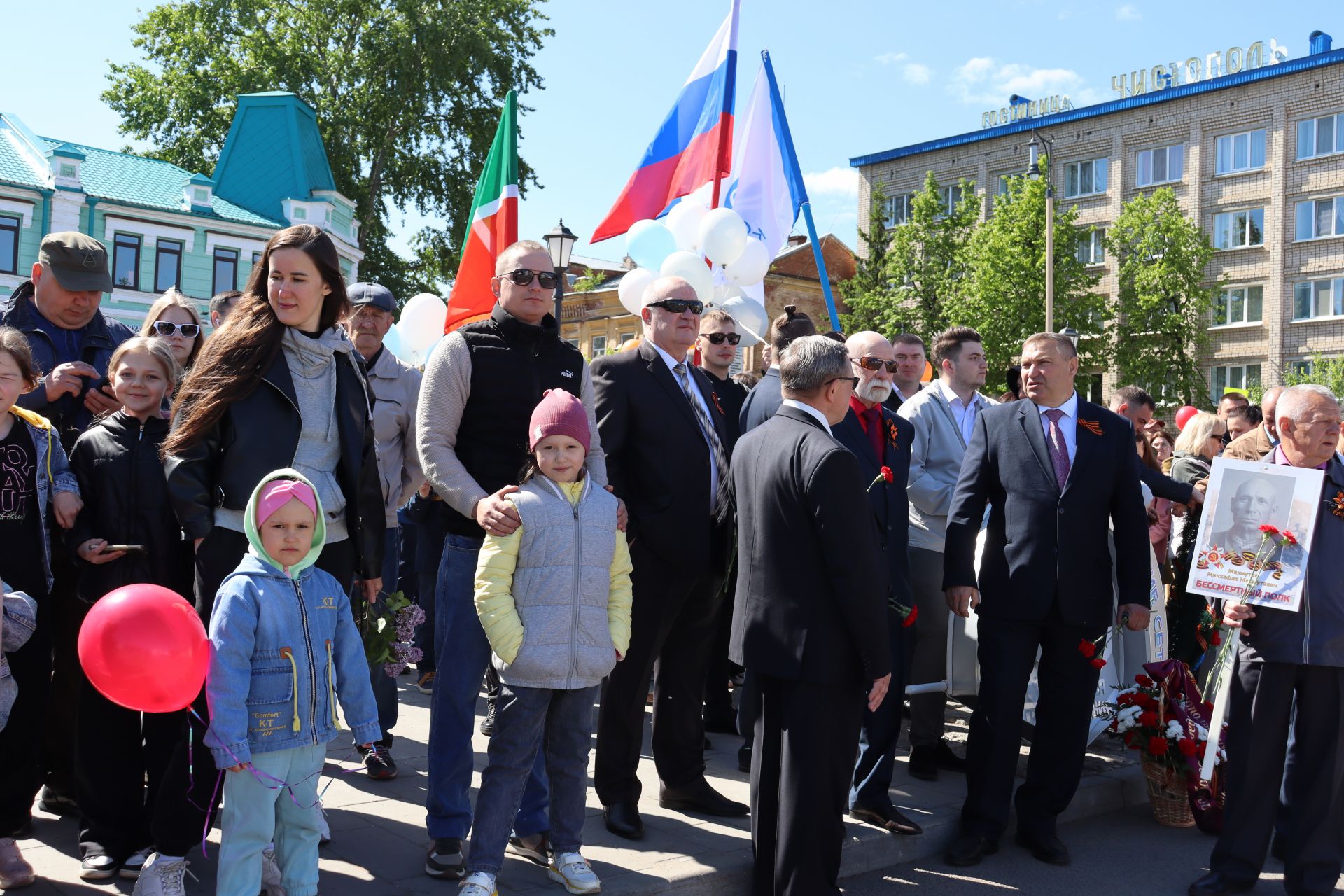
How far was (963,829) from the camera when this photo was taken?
17.8ft

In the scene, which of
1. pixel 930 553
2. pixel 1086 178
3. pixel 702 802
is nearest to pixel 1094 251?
pixel 1086 178

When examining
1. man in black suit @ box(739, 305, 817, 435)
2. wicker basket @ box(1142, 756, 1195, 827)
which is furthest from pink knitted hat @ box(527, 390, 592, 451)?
wicker basket @ box(1142, 756, 1195, 827)

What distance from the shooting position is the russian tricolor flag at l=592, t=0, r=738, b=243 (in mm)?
11023

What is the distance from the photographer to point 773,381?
587cm

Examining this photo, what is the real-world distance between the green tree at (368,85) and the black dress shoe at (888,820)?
3222 cm

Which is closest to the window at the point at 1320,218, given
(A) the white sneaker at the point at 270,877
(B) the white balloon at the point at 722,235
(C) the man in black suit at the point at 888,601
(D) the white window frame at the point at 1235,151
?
(D) the white window frame at the point at 1235,151

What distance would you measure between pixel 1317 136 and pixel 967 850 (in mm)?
46464

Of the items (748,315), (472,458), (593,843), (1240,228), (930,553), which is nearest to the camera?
(472,458)

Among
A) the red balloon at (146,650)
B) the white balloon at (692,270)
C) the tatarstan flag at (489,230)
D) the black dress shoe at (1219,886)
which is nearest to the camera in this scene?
the red balloon at (146,650)

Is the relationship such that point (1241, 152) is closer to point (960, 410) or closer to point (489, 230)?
point (489, 230)

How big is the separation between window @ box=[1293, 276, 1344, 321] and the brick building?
4 cm

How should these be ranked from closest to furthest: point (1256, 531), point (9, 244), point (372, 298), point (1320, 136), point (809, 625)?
1. point (809, 625)
2. point (1256, 531)
3. point (372, 298)
4. point (9, 244)
5. point (1320, 136)

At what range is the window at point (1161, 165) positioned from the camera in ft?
154

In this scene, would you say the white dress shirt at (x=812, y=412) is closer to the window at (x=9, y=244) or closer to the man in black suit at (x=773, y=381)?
the man in black suit at (x=773, y=381)
